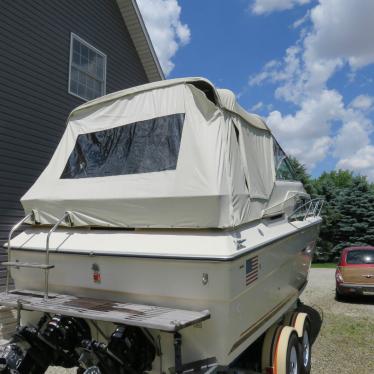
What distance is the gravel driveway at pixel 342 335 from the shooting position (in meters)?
5.51

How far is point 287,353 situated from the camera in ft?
13.6

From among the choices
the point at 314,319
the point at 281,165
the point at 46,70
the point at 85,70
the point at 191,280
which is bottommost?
the point at 314,319

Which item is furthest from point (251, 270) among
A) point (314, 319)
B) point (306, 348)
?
point (314, 319)

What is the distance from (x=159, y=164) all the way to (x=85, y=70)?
24.9ft

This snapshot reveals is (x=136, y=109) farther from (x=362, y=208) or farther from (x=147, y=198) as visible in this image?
(x=362, y=208)

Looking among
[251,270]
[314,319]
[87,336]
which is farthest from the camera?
[314,319]

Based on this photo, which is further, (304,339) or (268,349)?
(304,339)

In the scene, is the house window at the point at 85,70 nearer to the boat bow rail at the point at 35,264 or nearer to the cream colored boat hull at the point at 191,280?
the boat bow rail at the point at 35,264

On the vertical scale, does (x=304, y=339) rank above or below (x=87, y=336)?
below

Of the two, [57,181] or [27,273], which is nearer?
[27,273]

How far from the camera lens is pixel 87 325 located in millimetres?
3779

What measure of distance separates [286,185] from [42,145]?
19.2 feet

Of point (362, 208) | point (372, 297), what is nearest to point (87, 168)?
point (372, 297)

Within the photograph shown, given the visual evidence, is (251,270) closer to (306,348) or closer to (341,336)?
(306,348)
